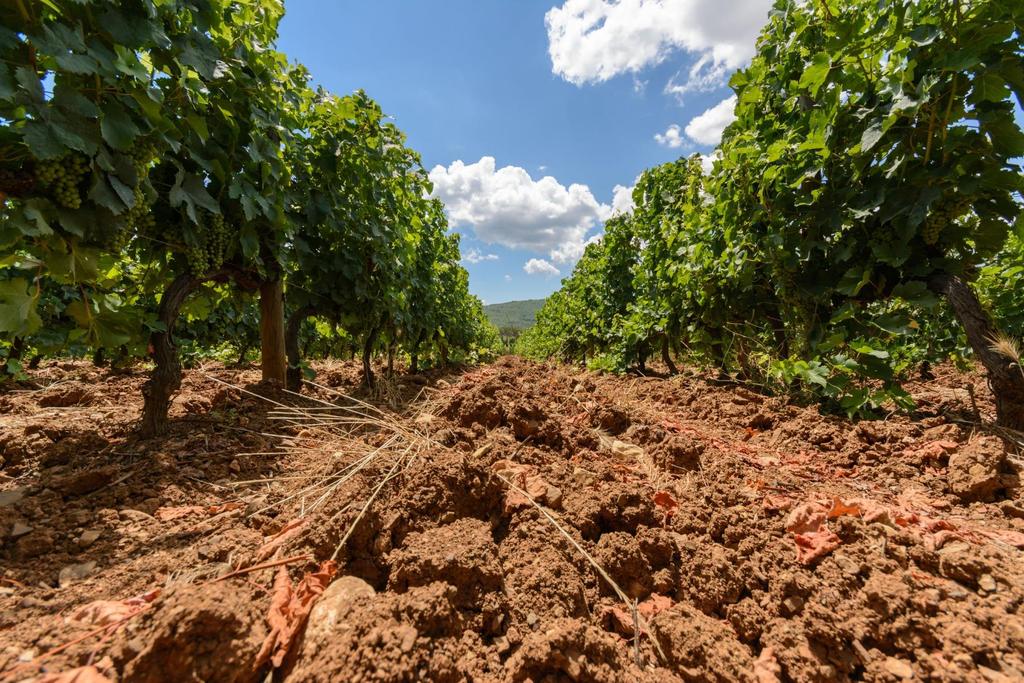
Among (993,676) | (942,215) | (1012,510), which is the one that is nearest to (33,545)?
(993,676)

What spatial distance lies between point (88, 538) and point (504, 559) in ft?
5.09

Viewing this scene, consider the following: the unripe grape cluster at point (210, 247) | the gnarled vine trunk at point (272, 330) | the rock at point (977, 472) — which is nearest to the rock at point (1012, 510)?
the rock at point (977, 472)

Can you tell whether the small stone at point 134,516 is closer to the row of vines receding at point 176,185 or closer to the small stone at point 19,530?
the small stone at point 19,530

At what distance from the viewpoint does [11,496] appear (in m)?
1.74

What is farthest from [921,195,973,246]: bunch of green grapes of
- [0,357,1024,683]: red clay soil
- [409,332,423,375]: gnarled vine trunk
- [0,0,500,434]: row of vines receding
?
[409,332,423,375]: gnarled vine trunk

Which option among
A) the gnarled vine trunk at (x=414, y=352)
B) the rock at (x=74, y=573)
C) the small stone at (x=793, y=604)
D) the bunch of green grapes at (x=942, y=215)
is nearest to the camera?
the small stone at (x=793, y=604)

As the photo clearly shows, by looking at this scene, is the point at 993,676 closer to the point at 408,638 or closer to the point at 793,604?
the point at 793,604

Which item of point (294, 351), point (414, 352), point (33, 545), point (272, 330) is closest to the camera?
point (33, 545)

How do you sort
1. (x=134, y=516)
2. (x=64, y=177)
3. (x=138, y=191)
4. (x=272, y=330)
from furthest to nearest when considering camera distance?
(x=272, y=330) → (x=138, y=191) → (x=64, y=177) → (x=134, y=516)

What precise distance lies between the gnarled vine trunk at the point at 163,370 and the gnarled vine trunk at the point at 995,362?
5.11m

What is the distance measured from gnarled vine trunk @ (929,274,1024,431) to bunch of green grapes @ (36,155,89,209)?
5.01m

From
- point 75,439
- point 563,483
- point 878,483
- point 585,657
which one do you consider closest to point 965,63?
point 878,483

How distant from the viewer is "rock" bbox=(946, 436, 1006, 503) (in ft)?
6.01

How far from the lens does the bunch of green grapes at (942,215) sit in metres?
2.62
